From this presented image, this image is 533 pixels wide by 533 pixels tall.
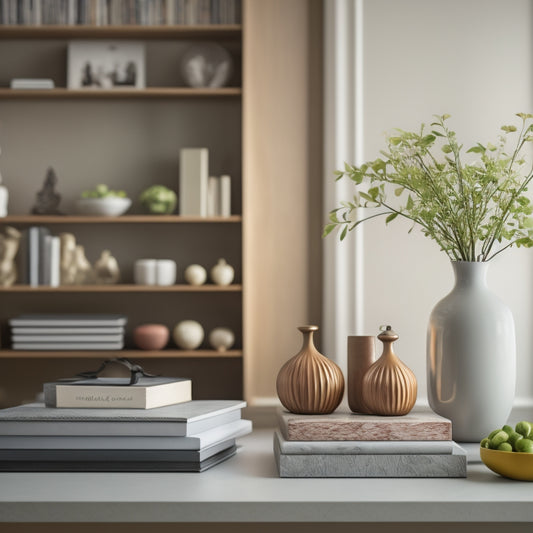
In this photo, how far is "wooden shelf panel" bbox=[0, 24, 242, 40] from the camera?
2.59 m

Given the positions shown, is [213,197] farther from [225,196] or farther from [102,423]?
[102,423]

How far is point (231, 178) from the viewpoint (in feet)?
9.16

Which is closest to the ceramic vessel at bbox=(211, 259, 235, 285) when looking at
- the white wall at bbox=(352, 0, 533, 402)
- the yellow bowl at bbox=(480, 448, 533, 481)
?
the white wall at bbox=(352, 0, 533, 402)

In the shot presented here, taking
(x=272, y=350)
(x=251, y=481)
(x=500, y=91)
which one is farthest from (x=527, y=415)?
(x=251, y=481)

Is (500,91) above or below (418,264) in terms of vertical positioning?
above

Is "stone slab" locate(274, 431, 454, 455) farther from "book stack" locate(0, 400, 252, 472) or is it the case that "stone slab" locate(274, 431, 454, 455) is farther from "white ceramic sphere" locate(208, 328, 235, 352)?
"white ceramic sphere" locate(208, 328, 235, 352)

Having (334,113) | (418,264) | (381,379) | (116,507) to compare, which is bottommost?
(116,507)

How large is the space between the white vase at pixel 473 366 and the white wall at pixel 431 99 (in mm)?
860

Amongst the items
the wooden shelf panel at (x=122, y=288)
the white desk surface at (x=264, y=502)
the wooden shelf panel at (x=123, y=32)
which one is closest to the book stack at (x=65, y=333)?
the wooden shelf panel at (x=122, y=288)

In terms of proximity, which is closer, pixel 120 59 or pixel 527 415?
pixel 527 415

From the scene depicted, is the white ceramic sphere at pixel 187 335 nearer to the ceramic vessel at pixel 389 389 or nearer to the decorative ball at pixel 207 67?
the decorative ball at pixel 207 67

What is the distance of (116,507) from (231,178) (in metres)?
1.77

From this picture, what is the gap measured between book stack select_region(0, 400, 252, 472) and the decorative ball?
1.59 meters

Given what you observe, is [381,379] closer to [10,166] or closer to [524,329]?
[524,329]
